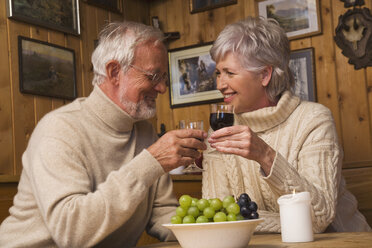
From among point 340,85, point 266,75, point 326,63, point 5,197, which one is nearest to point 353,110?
point 340,85

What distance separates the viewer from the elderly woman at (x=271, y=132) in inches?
74.4

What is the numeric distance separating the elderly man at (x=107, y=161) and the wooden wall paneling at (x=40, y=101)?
155cm

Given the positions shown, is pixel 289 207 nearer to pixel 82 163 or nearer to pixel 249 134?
pixel 249 134

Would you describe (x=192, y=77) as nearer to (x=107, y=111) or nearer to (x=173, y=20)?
(x=173, y=20)

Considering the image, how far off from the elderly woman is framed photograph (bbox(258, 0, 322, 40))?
5.82ft

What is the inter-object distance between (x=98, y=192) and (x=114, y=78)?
628 mm

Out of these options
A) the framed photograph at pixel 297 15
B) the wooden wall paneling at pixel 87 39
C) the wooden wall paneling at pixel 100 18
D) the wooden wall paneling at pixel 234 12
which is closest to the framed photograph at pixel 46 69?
the wooden wall paneling at pixel 87 39

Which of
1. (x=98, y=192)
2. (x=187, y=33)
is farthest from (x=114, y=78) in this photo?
(x=187, y=33)

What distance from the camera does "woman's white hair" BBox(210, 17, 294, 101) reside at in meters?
2.28

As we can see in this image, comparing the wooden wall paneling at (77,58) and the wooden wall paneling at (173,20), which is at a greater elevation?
the wooden wall paneling at (173,20)

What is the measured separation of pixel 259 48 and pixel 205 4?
2342mm

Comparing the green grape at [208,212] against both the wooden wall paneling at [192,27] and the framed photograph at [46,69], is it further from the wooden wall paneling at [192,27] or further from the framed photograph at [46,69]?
the wooden wall paneling at [192,27]

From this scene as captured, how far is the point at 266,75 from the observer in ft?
7.59

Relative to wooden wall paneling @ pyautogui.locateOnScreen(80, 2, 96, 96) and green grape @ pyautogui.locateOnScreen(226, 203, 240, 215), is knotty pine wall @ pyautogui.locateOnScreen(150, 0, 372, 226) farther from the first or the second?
green grape @ pyautogui.locateOnScreen(226, 203, 240, 215)
